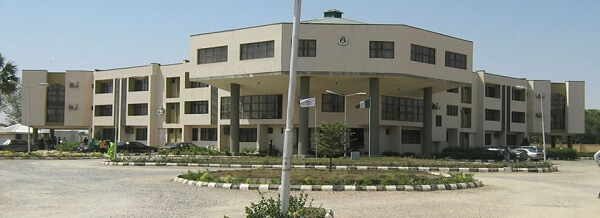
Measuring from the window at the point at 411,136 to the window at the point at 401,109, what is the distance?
1586 mm

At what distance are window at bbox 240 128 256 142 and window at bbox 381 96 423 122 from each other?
12178mm

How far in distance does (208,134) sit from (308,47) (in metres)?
21.5

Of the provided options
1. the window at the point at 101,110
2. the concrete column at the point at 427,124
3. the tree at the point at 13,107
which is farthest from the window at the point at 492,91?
the tree at the point at 13,107

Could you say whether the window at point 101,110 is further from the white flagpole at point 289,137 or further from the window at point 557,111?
the white flagpole at point 289,137

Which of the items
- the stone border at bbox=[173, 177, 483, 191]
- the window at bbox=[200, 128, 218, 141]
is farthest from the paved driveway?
the window at bbox=[200, 128, 218, 141]

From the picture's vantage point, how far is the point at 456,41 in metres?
48.5

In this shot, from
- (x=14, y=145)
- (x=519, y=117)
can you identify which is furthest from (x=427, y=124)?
(x=14, y=145)

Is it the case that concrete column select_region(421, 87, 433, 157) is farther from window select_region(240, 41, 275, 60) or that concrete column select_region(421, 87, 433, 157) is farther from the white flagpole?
the white flagpole

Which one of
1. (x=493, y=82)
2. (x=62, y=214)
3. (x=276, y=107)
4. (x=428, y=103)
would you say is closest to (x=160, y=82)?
(x=276, y=107)

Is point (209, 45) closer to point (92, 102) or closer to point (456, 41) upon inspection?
point (456, 41)

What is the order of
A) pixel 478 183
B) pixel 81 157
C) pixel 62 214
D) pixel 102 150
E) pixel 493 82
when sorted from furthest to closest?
pixel 493 82 → pixel 102 150 → pixel 81 157 → pixel 478 183 → pixel 62 214

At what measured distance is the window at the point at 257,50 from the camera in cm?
4406

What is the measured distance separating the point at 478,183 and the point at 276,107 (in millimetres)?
32610

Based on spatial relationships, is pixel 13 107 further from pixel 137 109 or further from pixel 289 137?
pixel 289 137
